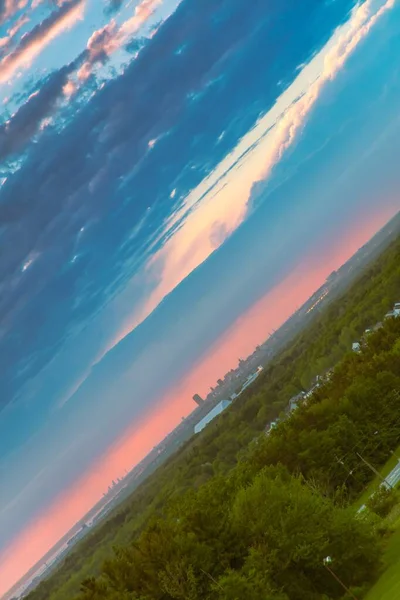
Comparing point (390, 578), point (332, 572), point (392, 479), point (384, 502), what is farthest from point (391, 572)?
point (392, 479)

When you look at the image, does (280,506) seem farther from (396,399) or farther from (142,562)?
(396,399)

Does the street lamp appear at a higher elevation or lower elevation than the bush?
higher

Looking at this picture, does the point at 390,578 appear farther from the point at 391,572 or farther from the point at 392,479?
the point at 392,479

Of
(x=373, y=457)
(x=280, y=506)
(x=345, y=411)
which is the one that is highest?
(x=280, y=506)

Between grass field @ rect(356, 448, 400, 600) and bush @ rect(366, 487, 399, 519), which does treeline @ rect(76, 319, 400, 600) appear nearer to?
grass field @ rect(356, 448, 400, 600)

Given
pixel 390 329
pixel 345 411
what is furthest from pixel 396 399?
pixel 390 329

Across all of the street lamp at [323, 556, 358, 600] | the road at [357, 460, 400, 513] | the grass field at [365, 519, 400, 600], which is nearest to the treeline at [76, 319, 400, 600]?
the street lamp at [323, 556, 358, 600]

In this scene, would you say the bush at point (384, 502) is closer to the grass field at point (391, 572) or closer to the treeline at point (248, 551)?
the grass field at point (391, 572)

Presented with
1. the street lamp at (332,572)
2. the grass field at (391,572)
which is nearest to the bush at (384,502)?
the grass field at (391,572)

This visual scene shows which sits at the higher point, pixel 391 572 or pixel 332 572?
pixel 332 572

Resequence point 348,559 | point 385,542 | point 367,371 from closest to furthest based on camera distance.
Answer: point 348,559, point 385,542, point 367,371

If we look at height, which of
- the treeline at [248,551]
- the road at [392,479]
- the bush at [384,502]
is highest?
the treeline at [248,551]
